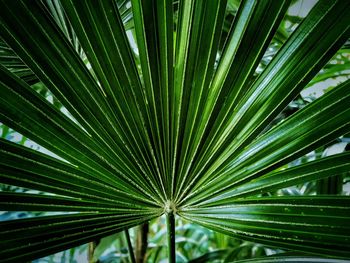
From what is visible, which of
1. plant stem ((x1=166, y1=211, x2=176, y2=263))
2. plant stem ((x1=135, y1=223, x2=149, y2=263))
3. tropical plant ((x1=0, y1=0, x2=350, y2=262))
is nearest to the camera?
tropical plant ((x1=0, y1=0, x2=350, y2=262))

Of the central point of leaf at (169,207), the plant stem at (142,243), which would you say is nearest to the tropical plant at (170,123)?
Answer: the central point of leaf at (169,207)

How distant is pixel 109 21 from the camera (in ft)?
1.72

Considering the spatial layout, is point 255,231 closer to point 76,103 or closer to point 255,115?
point 255,115

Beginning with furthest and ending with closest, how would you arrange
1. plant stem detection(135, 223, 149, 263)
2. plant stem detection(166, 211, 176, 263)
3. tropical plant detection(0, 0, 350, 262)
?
plant stem detection(135, 223, 149, 263), plant stem detection(166, 211, 176, 263), tropical plant detection(0, 0, 350, 262)

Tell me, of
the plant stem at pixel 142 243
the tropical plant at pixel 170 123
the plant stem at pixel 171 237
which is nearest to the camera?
the tropical plant at pixel 170 123

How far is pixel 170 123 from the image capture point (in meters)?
0.66

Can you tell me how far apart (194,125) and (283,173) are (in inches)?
8.0

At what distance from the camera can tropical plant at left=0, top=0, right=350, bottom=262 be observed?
1.73 feet

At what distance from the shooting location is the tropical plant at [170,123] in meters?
0.53

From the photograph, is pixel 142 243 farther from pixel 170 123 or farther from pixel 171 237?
pixel 170 123

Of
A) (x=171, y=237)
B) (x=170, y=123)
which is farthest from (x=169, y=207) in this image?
(x=170, y=123)

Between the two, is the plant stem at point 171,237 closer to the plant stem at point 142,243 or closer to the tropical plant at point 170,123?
the tropical plant at point 170,123

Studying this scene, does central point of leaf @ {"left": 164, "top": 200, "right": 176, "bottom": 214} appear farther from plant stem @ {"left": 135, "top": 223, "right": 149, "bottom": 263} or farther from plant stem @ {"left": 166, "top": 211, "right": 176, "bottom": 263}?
plant stem @ {"left": 135, "top": 223, "right": 149, "bottom": 263}

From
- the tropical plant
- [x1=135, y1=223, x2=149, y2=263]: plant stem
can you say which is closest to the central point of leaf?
the tropical plant
